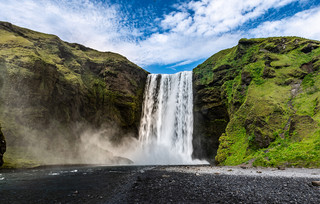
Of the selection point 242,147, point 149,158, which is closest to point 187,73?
point 149,158

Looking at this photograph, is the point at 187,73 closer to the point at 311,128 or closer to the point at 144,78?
the point at 144,78

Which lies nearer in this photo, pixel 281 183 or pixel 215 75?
pixel 281 183

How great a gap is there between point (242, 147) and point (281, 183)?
1477cm

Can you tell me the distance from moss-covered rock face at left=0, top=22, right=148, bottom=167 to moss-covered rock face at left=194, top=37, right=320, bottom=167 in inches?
713

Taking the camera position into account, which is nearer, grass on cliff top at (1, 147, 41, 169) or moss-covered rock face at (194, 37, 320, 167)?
moss-covered rock face at (194, 37, 320, 167)

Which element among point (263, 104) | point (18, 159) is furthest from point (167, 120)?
point (18, 159)

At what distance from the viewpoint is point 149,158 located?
4000 cm

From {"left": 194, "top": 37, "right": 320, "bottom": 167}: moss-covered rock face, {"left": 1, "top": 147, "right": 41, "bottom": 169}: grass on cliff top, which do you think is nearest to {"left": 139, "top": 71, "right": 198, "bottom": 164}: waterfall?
{"left": 194, "top": 37, "right": 320, "bottom": 167}: moss-covered rock face

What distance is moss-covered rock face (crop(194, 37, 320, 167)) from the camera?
687 inches

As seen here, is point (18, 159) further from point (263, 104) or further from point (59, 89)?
point (263, 104)

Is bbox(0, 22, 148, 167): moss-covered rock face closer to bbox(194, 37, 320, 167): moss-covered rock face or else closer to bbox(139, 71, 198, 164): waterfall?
bbox(139, 71, 198, 164): waterfall

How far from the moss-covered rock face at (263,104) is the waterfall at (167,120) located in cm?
247

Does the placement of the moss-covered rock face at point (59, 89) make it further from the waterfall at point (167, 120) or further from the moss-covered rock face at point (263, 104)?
the moss-covered rock face at point (263, 104)

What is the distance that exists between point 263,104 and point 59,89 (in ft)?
108
